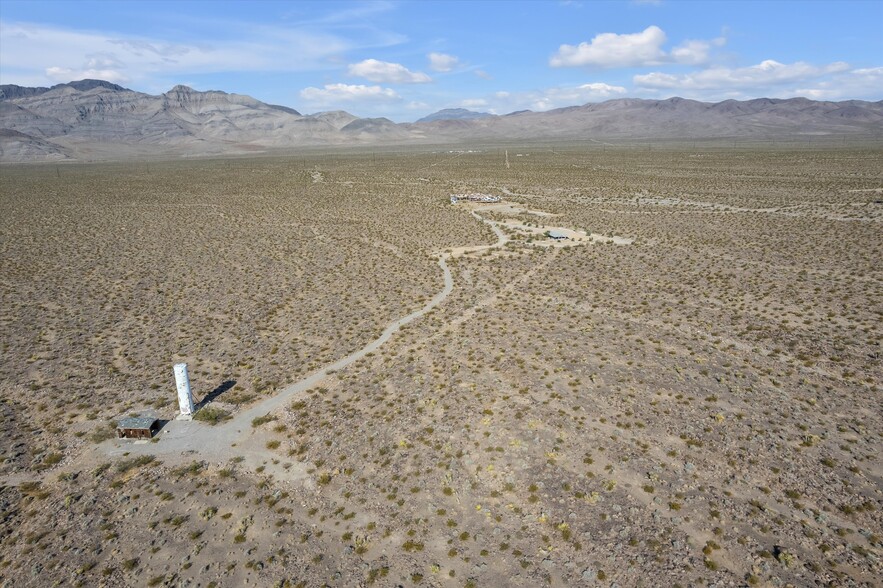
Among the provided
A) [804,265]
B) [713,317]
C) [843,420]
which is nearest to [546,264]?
[713,317]

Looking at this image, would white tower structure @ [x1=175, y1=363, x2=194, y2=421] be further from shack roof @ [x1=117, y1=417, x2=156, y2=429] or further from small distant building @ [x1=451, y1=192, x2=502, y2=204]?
small distant building @ [x1=451, y1=192, x2=502, y2=204]

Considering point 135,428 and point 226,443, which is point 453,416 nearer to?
point 226,443

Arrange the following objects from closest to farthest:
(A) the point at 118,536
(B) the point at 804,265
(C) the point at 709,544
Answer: (C) the point at 709,544
(A) the point at 118,536
(B) the point at 804,265

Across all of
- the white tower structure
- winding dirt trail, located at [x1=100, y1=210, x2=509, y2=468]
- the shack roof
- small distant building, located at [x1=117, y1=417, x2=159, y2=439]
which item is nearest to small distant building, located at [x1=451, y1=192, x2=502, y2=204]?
winding dirt trail, located at [x1=100, y1=210, x2=509, y2=468]

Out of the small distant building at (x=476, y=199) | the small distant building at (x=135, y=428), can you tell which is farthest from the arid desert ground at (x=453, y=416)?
the small distant building at (x=476, y=199)

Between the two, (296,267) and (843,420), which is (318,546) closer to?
(843,420)

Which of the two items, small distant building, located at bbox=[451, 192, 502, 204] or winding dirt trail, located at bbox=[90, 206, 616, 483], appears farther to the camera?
small distant building, located at bbox=[451, 192, 502, 204]
